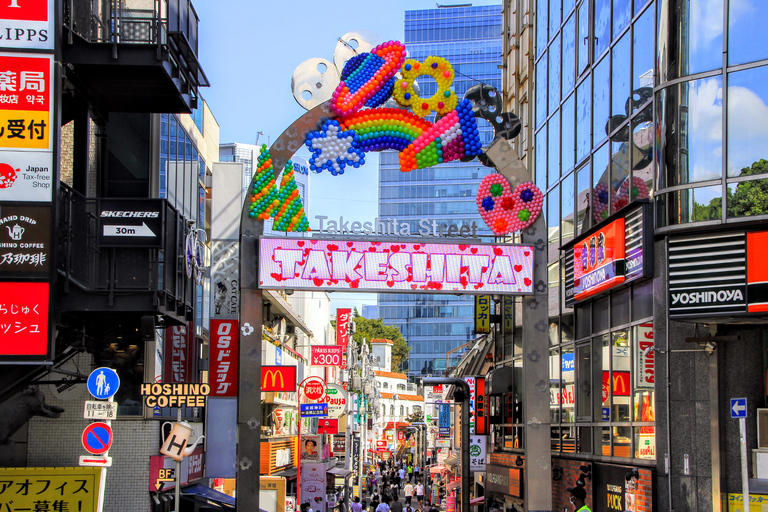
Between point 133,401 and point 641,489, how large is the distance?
33.8ft

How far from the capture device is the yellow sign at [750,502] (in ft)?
40.9

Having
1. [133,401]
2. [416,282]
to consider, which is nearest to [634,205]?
[416,282]

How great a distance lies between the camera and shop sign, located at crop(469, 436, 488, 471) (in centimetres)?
2643

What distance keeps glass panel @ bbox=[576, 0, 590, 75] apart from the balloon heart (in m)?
4.48

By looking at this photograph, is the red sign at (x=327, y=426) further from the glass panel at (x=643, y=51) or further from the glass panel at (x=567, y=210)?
the glass panel at (x=643, y=51)

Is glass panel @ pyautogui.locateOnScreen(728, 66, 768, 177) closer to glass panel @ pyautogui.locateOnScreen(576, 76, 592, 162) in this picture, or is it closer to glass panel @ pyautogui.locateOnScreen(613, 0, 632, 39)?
glass panel @ pyautogui.locateOnScreen(613, 0, 632, 39)

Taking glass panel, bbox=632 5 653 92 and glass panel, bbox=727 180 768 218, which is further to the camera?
glass panel, bbox=632 5 653 92

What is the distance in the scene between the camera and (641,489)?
48.0 feet

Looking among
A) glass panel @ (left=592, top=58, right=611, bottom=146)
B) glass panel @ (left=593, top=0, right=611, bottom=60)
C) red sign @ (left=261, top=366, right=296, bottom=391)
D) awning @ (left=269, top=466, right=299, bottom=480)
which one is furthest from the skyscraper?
glass panel @ (left=592, top=58, right=611, bottom=146)

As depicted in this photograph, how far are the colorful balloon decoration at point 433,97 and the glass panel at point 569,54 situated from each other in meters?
5.37

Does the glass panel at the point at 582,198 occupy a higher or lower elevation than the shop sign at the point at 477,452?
higher

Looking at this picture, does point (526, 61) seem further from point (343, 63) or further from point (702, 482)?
point (702, 482)

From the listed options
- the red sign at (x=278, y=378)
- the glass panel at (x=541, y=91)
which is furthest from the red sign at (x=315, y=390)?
the glass panel at (x=541, y=91)

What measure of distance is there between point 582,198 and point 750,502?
29.7 feet
